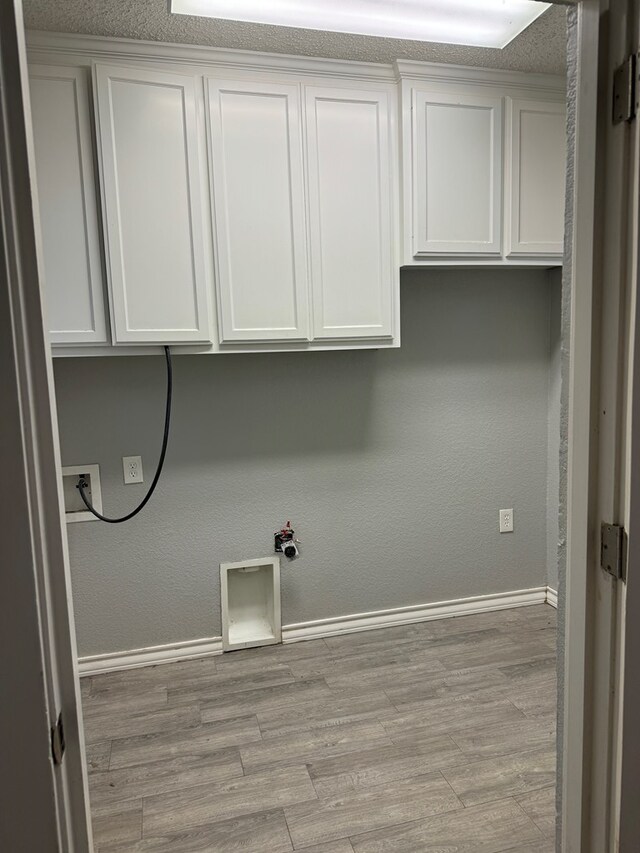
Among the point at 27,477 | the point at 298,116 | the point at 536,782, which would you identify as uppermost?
the point at 298,116

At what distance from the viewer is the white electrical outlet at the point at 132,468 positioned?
7.92ft

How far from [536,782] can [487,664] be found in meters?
0.68

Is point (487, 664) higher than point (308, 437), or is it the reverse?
point (308, 437)

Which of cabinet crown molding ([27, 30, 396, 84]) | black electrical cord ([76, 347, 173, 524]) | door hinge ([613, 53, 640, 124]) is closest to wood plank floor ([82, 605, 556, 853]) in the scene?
black electrical cord ([76, 347, 173, 524])

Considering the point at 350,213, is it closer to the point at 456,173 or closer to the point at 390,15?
the point at 456,173

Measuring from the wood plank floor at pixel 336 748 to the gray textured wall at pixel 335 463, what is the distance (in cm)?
29

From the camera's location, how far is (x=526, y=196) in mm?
2445

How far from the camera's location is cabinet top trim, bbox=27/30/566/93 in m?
1.94

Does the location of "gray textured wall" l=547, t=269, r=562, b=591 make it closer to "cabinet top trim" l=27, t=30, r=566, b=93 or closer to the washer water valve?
"cabinet top trim" l=27, t=30, r=566, b=93

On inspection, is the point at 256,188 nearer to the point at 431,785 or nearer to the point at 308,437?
the point at 308,437

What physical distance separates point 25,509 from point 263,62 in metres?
2.09

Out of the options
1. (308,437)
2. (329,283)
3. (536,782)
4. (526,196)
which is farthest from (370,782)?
(526,196)

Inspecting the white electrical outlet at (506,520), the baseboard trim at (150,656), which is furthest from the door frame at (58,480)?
the white electrical outlet at (506,520)

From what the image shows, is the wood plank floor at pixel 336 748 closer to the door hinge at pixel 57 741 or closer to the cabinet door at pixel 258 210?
the door hinge at pixel 57 741
